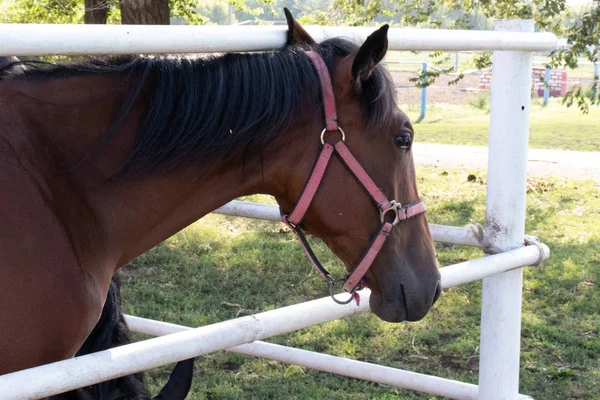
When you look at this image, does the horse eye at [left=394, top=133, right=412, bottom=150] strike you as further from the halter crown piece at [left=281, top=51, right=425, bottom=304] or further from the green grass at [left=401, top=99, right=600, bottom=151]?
the green grass at [left=401, top=99, right=600, bottom=151]

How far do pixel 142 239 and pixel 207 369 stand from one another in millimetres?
2365

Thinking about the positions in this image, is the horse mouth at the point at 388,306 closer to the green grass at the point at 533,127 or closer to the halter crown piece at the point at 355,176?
the halter crown piece at the point at 355,176

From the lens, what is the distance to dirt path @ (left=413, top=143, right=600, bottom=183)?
985 centimetres

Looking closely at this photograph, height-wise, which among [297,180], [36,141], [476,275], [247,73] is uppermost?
[247,73]

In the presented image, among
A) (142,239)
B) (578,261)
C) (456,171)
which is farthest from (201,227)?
(142,239)

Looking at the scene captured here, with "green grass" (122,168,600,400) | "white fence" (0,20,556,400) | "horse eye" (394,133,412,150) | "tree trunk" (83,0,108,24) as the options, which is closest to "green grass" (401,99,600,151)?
"green grass" (122,168,600,400)

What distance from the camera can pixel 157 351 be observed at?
1414 millimetres

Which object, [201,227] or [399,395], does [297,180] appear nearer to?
[399,395]

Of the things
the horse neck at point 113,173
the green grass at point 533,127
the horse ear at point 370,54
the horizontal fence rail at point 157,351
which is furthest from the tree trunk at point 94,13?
the green grass at point 533,127

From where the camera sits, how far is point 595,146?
12.7m

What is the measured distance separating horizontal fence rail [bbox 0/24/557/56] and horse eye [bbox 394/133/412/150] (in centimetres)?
25

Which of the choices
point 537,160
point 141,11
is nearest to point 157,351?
point 141,11

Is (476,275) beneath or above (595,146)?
above

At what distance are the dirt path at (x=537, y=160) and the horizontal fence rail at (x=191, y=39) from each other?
7951 millimetres
